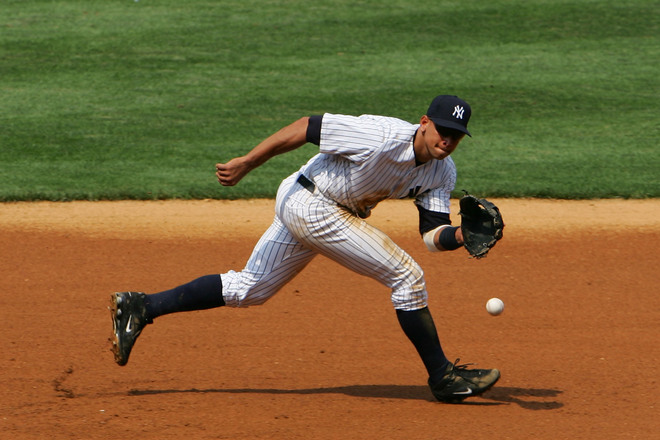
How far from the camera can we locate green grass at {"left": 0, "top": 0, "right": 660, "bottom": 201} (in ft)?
29.2

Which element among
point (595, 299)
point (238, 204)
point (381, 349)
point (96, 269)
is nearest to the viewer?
point (381, 349)

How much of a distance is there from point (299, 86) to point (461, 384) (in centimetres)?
762

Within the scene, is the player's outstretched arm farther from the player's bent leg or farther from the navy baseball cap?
the navy baseball cap

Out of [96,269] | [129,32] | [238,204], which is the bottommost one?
[96,269]

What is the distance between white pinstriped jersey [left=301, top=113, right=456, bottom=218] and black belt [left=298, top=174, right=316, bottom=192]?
0.02 metres

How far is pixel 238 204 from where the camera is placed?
809cm

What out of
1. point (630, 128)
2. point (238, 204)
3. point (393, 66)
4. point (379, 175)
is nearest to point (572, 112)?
point (630, 128)

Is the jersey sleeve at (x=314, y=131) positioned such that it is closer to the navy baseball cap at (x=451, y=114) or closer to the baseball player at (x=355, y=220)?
the baseball player at (x=355, y=220)

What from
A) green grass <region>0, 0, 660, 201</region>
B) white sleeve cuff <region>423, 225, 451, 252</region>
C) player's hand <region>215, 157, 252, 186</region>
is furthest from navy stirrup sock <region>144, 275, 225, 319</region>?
green grass <region>0, 0, 660, 201</region>

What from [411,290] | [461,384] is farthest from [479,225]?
[461,384]

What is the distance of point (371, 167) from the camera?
168 inches

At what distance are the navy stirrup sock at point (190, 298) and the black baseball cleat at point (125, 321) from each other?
0.05 meters

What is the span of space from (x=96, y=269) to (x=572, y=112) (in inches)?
252

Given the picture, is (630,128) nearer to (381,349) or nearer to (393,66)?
(393,66)
